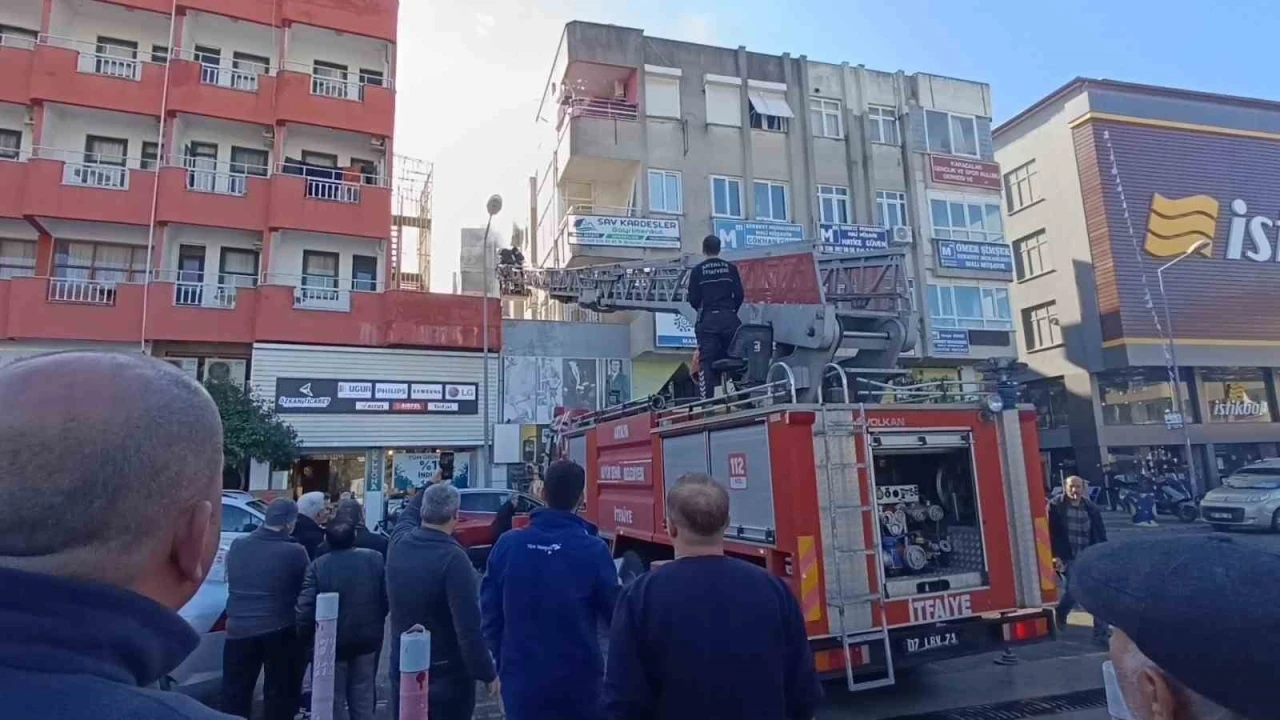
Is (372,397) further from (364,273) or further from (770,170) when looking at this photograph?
(770,170)

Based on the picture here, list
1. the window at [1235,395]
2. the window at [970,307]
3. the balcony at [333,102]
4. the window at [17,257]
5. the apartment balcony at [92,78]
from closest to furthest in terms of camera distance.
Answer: the apartment balcony at [92,78], the window at [17,257], the balcony at [333,102], the window at [970,307], the window at [1235,395]

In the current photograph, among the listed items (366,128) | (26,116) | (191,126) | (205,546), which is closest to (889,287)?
(205,546)

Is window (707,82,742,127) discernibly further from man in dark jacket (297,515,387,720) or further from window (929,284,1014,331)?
man in dark jacket (297,515,387,720)

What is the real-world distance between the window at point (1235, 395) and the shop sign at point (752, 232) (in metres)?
19.2

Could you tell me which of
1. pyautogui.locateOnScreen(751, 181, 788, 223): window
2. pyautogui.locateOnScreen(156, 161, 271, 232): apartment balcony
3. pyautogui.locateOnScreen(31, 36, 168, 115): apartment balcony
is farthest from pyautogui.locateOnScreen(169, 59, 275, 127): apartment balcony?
pyautogui.locateOnScreen(751, 181, 788, 223): window

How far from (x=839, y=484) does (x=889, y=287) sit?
416cm

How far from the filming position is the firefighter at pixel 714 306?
7914mm

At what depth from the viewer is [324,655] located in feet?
14.3

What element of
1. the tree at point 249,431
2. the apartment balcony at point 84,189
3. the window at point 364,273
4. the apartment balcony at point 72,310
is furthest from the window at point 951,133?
the apartment balcony at point 72,310

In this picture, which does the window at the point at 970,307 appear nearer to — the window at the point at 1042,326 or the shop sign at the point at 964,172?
the shop sign at the point at 964,172

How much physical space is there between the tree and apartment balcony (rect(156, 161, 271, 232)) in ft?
15.7

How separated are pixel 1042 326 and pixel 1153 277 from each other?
15.4ft

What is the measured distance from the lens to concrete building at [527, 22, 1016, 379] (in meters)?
24.6

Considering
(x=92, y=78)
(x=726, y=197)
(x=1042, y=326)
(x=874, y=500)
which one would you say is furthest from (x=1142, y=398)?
(x=92, y=78)
